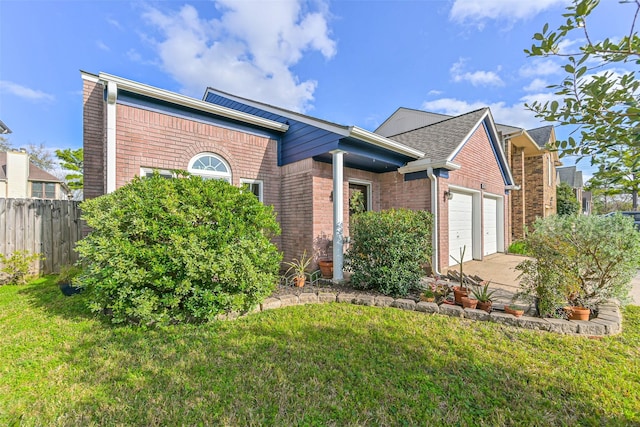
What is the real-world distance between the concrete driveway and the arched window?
6.79 m

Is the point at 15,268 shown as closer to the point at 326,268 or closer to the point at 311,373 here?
the point at 326,268

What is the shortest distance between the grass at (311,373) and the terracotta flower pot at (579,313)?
41 centimetres

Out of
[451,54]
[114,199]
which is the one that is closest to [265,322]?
[114,199]

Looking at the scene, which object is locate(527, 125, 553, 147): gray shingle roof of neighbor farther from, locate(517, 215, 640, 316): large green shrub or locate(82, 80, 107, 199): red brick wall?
locate(82, 80, 107, 199): red brick wall

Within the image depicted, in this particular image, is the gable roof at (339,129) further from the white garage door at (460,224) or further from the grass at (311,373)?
the grass at (311,373)

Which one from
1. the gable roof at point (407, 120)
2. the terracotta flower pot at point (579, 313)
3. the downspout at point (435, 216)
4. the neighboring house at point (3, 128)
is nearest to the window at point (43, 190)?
the neighboring house at point (3, 128)

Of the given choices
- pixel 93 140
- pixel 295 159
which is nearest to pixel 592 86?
pixel 295 159

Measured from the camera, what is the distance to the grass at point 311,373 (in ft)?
7.32

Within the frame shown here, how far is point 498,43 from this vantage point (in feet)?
17.4

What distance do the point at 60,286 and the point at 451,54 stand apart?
11142mm

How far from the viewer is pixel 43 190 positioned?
76.6 feet

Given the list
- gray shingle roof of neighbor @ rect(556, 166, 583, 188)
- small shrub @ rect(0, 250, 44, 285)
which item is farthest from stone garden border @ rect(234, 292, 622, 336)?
gray shingle roof of neighbor @ rect(556, 166, 583, 188)

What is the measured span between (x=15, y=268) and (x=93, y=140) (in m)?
3.52

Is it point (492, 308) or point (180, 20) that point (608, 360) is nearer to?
point (492, 308)
